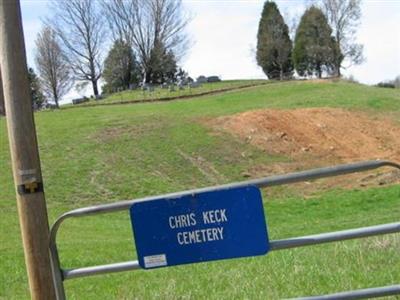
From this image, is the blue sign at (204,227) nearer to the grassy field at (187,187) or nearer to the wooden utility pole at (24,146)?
the wooden utility pole at (24,146)

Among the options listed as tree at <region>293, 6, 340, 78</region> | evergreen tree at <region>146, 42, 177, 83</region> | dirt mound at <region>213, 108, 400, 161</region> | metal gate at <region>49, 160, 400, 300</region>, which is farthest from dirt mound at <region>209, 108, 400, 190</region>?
evergreen tree at <region>146, 42, 177, 83</region>

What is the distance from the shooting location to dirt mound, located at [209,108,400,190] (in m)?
28.4

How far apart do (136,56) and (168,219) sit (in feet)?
239

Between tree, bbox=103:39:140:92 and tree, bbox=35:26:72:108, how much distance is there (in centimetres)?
456

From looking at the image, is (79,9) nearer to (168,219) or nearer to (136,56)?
(136,56)

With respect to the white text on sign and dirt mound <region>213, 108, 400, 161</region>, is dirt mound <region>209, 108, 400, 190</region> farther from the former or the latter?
the white text on sign

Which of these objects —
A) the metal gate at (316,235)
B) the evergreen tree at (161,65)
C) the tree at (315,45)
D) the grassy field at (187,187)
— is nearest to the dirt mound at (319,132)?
the grassy field at (187,187)

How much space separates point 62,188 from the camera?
23828 mm

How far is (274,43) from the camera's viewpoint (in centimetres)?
7050

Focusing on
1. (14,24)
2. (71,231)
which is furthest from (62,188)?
(14,24)

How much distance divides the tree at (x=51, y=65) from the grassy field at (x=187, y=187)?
3196cm

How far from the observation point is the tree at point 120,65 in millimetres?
74812

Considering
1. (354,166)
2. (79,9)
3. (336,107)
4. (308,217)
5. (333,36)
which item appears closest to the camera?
(354,166)

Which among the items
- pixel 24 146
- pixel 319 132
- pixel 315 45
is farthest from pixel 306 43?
pixel 24 146
